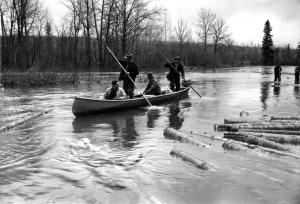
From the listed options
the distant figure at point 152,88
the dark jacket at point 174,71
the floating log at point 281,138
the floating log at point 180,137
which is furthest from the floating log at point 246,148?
the dark jacket at point 174,71

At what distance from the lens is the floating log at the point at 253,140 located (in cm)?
806

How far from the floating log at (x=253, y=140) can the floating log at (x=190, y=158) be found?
1634 mm

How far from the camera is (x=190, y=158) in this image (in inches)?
301

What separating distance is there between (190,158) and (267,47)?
78500mm

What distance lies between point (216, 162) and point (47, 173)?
3228 mm

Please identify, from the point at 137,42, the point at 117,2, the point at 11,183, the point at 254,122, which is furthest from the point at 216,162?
the point at 137,42

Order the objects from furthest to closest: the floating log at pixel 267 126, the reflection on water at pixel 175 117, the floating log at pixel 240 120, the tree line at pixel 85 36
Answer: the tree line at pixel 85 36
the reflection on water at pixel 175 117
the floating log at pixel 240 120
the floating log at pixel 267 126

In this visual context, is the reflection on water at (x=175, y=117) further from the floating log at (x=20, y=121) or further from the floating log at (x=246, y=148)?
the floating log at (x=20, y=121)

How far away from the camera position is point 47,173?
7215 mm

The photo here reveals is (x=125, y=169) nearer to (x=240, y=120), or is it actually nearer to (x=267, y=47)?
(x=240, y=120)

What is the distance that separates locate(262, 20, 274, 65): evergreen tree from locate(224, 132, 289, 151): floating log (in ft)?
250

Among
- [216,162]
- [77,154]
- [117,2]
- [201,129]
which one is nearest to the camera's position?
[216,162]

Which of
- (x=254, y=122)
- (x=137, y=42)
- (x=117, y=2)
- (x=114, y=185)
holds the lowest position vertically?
(x=114, y=185)

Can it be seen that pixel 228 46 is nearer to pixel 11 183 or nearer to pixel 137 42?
pixel 137 42
